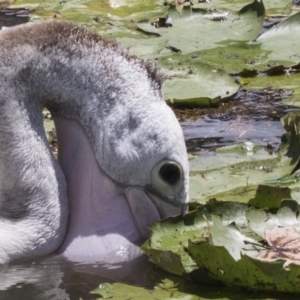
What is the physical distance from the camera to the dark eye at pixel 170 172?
15.2 feet

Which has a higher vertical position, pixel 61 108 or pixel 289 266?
pixel 61 108

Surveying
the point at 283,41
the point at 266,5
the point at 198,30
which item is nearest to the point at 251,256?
the point at 283,41

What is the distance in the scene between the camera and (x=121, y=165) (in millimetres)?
4672

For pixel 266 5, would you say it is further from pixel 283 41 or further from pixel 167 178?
pixel 167 178

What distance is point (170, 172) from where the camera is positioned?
4.64 metres

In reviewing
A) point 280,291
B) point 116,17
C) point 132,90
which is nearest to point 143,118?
point 132,90

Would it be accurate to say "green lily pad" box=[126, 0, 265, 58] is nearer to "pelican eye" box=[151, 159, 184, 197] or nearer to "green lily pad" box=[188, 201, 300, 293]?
"pelican eye" box=[151, 159, 184, 197]

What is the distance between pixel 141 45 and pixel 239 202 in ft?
9.44

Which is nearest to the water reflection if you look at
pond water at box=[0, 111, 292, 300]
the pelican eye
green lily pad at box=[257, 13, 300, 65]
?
pond water at box=[0, 111, 292, 300]

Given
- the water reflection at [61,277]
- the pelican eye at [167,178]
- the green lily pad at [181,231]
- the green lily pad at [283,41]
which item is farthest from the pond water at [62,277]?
the green lily pad at [283,41]

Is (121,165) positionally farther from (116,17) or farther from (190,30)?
(116,17)

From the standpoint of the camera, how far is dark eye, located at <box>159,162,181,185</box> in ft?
15.2

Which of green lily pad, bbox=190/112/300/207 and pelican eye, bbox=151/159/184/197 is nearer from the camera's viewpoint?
pelican eye, bbox=151/159/184/197

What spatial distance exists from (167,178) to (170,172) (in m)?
0.04
